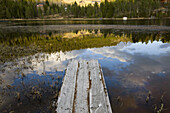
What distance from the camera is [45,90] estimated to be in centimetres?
893

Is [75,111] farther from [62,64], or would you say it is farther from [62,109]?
[62,64]

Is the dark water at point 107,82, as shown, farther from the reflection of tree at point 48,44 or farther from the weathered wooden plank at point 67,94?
the reflection of tree at point 48,44

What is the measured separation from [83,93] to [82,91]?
24 cm

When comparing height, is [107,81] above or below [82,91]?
below

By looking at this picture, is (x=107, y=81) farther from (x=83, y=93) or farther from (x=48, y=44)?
(x=48, y=44)

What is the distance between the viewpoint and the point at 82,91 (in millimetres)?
8031

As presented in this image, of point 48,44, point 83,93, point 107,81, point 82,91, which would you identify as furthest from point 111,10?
point 83,93

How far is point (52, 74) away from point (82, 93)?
459cm

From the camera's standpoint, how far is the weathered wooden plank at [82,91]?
6.55 m

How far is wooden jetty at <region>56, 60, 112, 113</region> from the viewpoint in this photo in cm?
651

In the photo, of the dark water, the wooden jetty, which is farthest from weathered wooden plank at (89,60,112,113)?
the dark water

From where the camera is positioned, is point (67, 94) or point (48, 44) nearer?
point (67, 94)

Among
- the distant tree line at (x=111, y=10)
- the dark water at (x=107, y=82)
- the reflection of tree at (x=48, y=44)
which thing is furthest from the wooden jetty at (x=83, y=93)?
the distant tree line at (x=111, y=10)

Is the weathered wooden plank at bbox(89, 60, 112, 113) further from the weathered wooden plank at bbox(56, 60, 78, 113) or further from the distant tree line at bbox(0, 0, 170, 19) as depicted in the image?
the distant tree line at bbox(0, 0, 170, 19)
